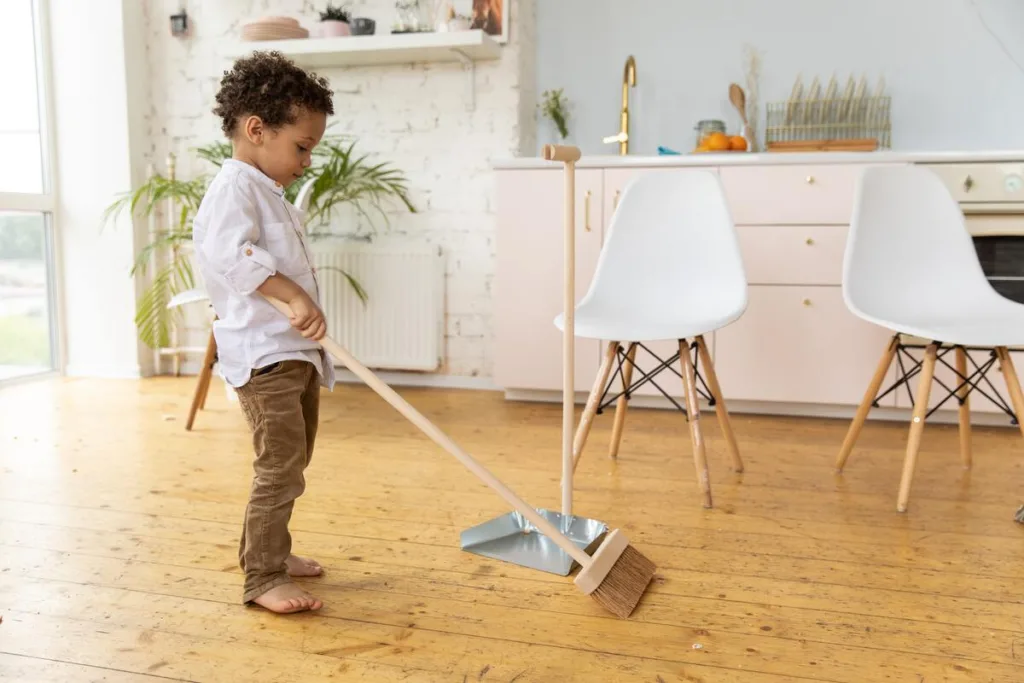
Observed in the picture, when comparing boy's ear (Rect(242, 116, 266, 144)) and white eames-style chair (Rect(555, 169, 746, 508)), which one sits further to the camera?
white eames-style chair (Rect(555, 169, 746, 508))

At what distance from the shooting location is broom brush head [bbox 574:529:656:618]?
4.74 ft

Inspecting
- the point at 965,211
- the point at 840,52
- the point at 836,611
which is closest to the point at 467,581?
the point at 836,611

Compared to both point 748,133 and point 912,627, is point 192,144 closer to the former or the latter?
point 748,133

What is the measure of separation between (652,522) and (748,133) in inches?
75.6

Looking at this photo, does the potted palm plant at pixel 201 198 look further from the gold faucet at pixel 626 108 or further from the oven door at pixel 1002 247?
the oven door at pixel 1002 247

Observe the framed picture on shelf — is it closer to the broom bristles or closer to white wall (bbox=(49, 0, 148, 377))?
white wall (bbox=(49, 0, 148, 377))

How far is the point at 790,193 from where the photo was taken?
2.90 metres

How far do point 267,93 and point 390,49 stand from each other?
2050 mm

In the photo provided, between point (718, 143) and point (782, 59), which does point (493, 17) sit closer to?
point (718, 143)

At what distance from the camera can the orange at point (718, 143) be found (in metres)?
3.13

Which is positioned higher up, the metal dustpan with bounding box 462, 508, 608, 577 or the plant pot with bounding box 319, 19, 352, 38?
the plant pot with bounding box 319, 19, 352, 38

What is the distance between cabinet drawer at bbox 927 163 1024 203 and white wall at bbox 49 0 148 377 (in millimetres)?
3188

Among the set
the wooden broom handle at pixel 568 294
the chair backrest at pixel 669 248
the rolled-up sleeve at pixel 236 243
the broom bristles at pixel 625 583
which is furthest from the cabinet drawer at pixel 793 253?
the rolled-up sleeve at pixel 236 243

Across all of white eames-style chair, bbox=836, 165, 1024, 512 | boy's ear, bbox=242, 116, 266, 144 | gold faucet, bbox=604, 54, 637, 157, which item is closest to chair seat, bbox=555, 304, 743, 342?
white eames-style chair, bbox=836, 165, 1024, 512
